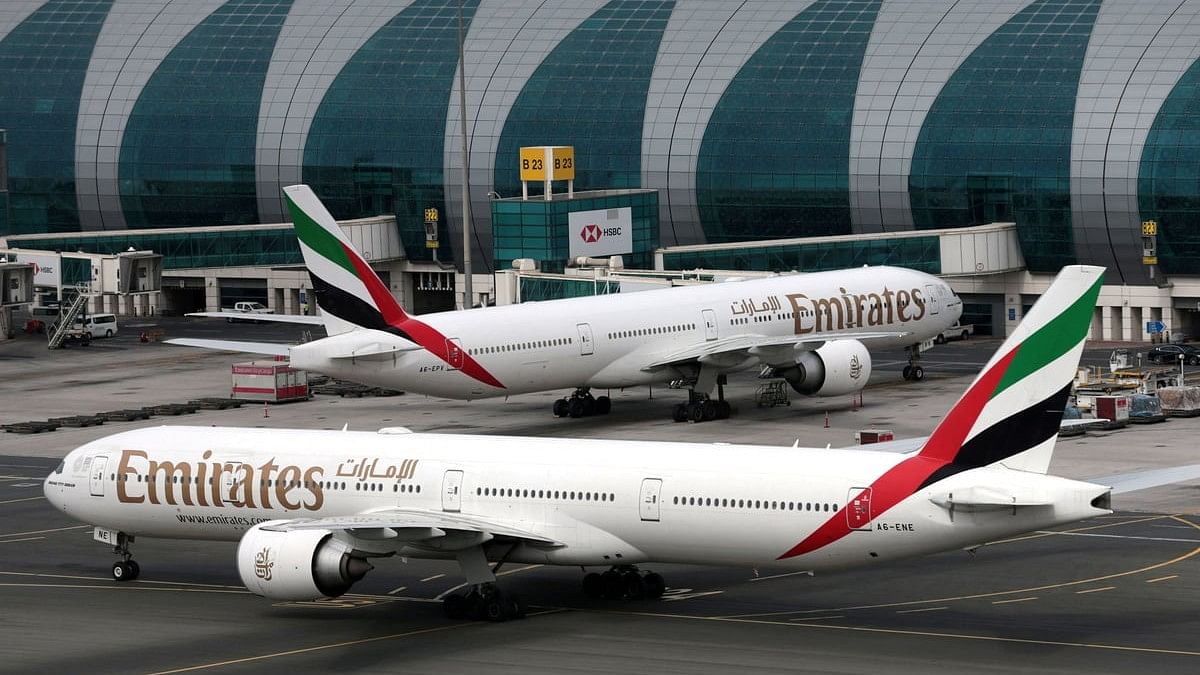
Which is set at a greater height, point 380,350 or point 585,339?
point 585,339

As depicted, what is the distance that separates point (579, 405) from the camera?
8375 centimetres

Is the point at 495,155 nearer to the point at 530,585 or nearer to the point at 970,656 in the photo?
the point at 530,585

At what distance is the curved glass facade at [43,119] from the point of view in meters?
139

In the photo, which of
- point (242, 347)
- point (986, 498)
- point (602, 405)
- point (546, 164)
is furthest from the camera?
point (546, 164)

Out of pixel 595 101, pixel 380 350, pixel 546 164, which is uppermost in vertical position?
pixel 595 101

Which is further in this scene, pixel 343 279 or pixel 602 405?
pixel 602 405

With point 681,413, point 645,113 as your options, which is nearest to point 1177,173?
point 645,113

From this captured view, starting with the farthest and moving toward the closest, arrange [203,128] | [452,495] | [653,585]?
[203,128] < [653,585] < [452,495]

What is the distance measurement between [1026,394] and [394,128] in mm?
91572

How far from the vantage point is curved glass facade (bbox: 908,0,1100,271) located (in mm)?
112688

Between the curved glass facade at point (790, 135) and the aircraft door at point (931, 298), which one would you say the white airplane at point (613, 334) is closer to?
the aircraft door at point (931, 298)

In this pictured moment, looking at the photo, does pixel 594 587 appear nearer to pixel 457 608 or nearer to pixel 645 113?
pixel 457 608

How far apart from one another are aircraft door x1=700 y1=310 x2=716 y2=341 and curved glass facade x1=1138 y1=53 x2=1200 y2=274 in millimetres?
34664

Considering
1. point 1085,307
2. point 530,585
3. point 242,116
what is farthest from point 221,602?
point 242,116
